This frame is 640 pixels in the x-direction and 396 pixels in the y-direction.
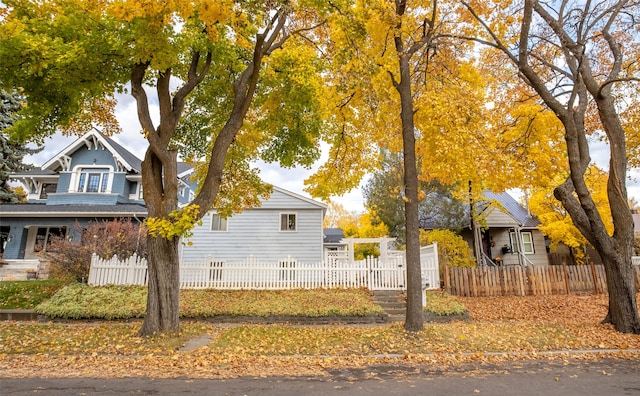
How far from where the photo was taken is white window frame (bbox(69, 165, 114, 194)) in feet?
66.5

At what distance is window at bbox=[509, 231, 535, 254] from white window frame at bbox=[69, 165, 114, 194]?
26.5 m

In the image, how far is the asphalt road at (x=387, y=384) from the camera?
4512mm

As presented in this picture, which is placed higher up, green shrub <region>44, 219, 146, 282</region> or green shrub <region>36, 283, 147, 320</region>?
green shrub <region>44, 219, 146, 282</region>

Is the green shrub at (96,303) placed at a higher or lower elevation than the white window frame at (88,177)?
lower

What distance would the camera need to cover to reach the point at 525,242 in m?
23.6

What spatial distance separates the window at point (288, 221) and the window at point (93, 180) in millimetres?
10981

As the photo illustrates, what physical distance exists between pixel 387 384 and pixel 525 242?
23116 millimetres

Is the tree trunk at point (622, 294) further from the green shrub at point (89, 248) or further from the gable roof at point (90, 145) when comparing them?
the gable roof at point (90, 145)

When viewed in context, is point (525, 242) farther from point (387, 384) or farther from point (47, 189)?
point (47, 189)

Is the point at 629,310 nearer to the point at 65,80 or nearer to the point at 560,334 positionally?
the point at 560,334

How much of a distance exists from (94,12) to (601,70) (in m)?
16.5

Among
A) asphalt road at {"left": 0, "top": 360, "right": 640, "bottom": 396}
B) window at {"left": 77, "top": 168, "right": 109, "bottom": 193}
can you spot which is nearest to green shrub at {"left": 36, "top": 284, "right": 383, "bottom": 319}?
asphalt road at {"left": 0, "top": 360, "right": 640, "bottom": 396}

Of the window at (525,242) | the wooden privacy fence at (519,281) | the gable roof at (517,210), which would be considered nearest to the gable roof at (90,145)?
the wooden privacy fence at (519,281)

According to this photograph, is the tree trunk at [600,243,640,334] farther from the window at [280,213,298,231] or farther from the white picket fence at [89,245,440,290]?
the window at [280,213,298,231]
